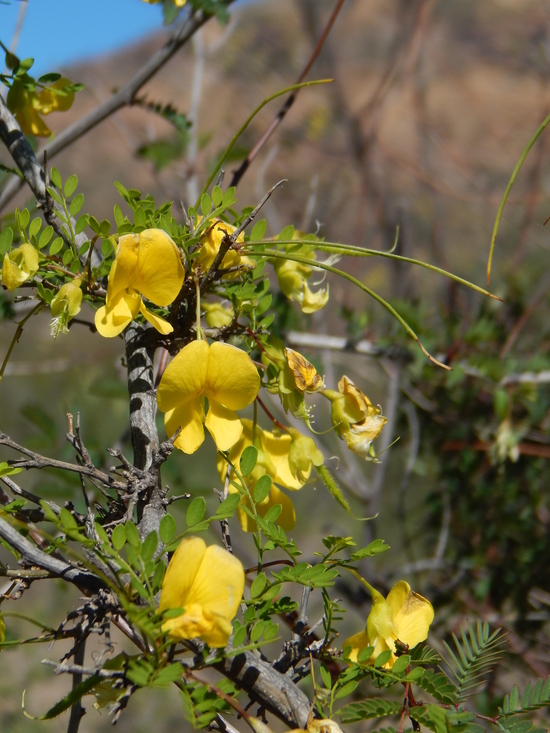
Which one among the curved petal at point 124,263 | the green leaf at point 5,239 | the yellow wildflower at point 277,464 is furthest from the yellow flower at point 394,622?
the green leaf at point 5,239

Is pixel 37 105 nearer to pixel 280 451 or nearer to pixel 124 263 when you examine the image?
pixel 124 263

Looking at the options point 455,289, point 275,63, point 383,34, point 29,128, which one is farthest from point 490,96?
point 29,128

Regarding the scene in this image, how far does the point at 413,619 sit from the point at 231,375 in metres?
0.27

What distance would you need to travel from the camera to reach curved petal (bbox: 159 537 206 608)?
14.3 inches

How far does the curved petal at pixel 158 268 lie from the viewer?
16.7 inches

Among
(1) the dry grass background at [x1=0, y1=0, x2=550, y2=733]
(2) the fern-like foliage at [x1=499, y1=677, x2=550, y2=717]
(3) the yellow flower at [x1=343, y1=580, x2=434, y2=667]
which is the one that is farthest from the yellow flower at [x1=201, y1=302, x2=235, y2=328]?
(1) the dry grass background at [x1=0, y1=0, x2=550, y2=733]

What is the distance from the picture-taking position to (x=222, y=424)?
0.46m

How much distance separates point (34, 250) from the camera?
446 mm

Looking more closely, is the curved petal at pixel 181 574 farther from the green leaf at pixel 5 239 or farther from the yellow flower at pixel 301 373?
the green leaf at pixel 5 239

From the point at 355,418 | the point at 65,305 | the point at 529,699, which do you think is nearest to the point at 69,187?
the point at 65,305

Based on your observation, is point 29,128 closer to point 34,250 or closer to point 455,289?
point 34,250

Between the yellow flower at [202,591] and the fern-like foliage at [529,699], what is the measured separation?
0.24m

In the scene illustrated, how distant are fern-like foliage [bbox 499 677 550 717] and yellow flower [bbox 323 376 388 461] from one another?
0.72 feet

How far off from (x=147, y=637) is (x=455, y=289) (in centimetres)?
146
